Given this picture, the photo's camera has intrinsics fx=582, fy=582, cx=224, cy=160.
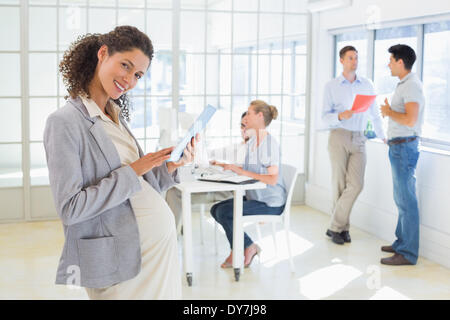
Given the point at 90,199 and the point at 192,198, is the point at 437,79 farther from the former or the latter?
the point at 90,199

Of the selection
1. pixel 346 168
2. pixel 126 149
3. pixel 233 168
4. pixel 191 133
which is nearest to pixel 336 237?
pixel 346 168

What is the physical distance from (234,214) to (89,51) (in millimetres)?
2473

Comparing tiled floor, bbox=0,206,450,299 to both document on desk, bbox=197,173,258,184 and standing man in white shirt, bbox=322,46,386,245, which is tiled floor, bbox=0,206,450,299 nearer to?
standing man in white shirt, bbox=322,46,386,245

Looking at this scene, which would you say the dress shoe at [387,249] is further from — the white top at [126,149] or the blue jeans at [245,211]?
the white top at [126,149]

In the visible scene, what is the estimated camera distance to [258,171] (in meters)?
4.12

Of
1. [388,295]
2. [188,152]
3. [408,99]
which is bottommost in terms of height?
[388,295]

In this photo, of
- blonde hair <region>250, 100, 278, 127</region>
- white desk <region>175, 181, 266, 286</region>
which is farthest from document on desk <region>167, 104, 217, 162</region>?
blonde hair <region>250, 100, 278, 127</region>

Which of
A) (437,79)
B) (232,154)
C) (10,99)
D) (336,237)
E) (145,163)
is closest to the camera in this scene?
(145,163)

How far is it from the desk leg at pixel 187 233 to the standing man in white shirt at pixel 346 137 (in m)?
1.60

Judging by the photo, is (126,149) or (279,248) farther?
(279,248)

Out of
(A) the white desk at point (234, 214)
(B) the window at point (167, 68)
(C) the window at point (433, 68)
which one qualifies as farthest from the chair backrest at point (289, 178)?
(B) the window at point (167, 68)
